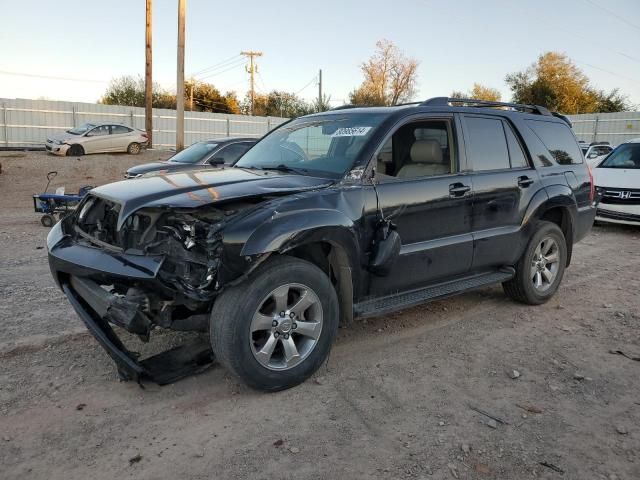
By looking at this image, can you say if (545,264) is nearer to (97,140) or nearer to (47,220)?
(47,220)

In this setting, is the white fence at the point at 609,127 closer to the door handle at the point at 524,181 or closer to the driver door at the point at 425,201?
the door handle at the point at 524,181

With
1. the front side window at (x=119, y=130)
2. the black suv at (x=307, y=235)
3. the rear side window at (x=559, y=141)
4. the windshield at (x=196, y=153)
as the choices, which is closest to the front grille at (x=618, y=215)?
the rear side window at (x=559, y=141)

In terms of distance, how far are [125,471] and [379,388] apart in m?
1.68

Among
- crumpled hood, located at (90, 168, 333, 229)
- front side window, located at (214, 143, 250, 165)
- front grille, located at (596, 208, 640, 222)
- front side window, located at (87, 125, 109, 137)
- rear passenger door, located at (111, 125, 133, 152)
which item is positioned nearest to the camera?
crumpled hood, located at (90, 168, 333, 229)

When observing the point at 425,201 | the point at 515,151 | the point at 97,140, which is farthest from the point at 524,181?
the point at 97,140

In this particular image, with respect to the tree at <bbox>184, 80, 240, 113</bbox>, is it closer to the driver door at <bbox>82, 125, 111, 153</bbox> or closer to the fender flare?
the driver door at <bbox>82, 125, 111, 153</bbox>

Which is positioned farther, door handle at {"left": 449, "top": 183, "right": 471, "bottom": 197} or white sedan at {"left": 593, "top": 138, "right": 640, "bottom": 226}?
white sedan at {"left": 593, "top": 138, "right": 640, "bottom": 226}

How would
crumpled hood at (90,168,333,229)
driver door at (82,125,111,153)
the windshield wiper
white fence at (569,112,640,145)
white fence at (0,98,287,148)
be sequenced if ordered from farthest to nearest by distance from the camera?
white fence at (569,112,640,145) → white fence at (0,98,287,148) → driver door at (82,125,111,153) → the windshield wiper → crumpled hood at (90,168,333,229)

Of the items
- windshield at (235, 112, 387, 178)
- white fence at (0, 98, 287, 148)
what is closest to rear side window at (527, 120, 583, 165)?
windshield at (235, 112, 387, 178)

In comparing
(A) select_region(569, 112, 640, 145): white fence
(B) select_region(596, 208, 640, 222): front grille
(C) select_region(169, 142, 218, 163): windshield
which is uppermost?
(A) select_region(569, 112, 640, 145): white fence

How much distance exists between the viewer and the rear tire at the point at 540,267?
17.4 feet

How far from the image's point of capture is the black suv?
130 inches

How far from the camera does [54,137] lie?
21875 mm

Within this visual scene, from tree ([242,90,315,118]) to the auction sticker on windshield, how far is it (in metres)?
37.6
